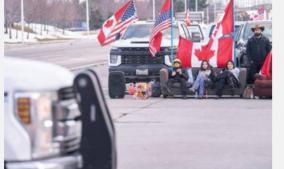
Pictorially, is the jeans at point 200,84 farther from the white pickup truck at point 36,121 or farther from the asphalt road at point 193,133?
the white pickup truck at point 36,121

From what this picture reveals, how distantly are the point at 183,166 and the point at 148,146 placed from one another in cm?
168

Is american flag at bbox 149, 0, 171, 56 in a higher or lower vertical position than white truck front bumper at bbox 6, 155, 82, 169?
higher

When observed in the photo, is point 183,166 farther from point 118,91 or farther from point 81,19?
point 81,19

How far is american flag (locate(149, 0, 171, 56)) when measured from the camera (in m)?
19.6

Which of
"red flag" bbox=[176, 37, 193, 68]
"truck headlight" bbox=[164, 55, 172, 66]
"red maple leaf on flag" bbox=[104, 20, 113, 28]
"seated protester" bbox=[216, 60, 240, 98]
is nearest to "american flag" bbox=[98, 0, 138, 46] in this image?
"red maple leaf on flag" bbox=[104, 20, 113, 28]

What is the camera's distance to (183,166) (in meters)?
9.58

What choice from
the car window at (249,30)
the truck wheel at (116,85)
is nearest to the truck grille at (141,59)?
the truck wheel at (116,85)

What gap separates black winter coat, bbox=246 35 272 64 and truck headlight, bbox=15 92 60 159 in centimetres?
1451

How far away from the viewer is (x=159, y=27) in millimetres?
19625

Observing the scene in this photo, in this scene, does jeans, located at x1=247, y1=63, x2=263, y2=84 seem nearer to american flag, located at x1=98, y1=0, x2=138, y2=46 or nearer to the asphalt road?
the asphalt road

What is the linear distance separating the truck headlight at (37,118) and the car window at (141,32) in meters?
17.3

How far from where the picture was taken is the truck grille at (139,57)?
2084 cm

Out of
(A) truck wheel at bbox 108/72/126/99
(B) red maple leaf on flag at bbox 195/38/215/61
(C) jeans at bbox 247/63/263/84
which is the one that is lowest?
(A) truck wheel at bbox 108/72/126/99
